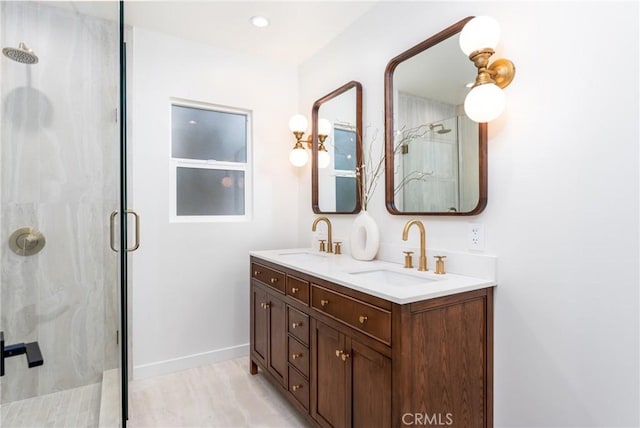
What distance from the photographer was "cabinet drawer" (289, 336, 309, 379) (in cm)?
175

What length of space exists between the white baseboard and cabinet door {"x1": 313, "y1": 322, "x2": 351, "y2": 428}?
48.3 inches

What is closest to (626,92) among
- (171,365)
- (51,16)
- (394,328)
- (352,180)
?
(394,328)

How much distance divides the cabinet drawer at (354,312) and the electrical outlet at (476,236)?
579mm

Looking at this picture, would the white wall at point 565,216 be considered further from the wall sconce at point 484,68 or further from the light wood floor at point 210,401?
the light wood floor at point 210,401

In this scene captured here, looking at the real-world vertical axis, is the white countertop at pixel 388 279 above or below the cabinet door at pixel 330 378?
above

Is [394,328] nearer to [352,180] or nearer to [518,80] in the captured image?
[518,80]

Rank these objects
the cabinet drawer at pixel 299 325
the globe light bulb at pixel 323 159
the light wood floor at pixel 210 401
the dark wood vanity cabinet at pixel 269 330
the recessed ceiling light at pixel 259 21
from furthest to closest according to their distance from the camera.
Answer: the globe light bulb at pixel 323 159
the recessed ceiling light at pixel 259 21
the dark wood vanity cabinet at pixel 269 330
the light wood floor at pixel 210 401
the cabinet drawer at pixel 299 325

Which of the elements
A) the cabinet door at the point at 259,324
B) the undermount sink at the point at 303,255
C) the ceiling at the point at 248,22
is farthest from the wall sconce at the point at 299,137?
the cabinet door at the point at 259,324

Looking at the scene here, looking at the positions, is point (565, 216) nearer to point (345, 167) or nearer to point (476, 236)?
point (476, 236)

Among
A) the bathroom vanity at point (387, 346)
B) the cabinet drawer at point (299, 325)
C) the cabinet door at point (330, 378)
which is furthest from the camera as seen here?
the cabinet drawer at point (299, 325)

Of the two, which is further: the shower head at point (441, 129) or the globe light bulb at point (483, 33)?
the shower head at point (441, 129)

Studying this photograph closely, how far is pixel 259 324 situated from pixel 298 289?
0.67 metres

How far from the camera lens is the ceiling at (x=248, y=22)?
2109 millimetres

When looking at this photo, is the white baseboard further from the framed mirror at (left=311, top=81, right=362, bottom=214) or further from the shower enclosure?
the framed mirror at (left=311, top=81, right=362, bottom=214)
